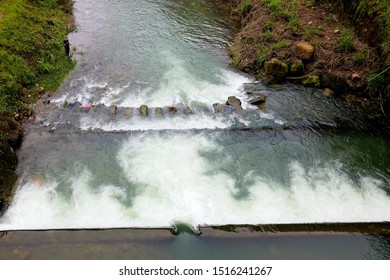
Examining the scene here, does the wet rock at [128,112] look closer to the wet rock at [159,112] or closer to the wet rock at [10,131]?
the wet rock at [159,112]

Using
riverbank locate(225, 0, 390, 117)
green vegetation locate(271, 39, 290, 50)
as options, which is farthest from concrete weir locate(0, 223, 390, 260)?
green vegetation locate(271, 39, 290, 50)

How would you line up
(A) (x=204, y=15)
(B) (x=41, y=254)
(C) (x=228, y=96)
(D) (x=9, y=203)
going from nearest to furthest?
(B) (x=41, y=254), (D) (x=9, y=203), (C) (x=228, y=96), (A) (x=204, y=15)

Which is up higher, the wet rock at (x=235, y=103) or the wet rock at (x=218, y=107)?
the wet rock at (x=235, y=103)

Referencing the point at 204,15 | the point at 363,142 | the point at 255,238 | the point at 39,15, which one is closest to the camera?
the point at 255,238

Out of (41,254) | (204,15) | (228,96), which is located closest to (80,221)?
(41,254)

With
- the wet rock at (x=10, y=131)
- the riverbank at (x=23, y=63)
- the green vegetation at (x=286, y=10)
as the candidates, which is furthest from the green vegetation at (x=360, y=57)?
the wet rock at (x=10, y=131)
